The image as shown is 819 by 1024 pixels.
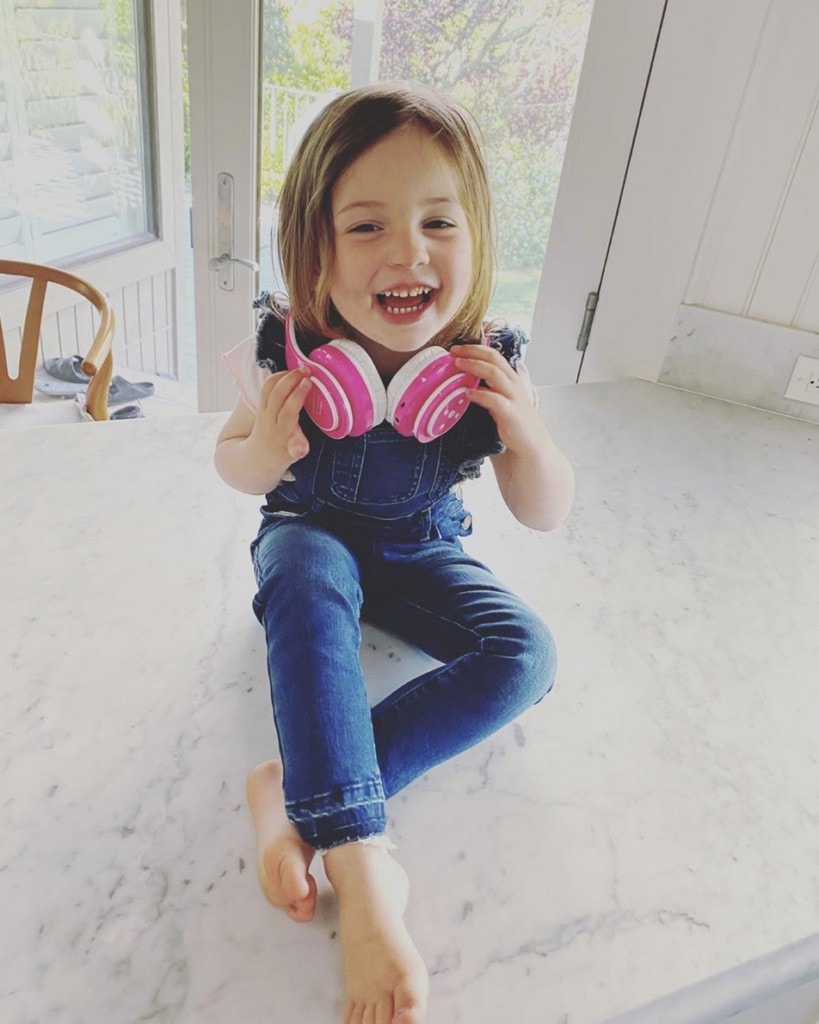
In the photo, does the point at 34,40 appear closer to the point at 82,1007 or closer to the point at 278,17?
the point at 278,17

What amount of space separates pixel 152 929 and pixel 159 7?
2.76 m

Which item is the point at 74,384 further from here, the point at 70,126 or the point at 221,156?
the point at 221,156

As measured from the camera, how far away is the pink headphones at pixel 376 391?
0.71 meters

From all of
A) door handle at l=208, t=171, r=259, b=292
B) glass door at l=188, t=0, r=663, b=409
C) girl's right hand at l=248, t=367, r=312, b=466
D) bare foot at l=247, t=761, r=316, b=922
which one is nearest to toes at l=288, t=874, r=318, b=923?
bare foot at l=247, t=761, r=316, b=922

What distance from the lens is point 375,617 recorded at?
2.73 ft

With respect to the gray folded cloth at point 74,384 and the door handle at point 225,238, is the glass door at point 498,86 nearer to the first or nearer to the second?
the door handle at point 225,238

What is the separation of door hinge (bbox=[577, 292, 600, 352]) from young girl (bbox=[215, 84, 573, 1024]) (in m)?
0.69

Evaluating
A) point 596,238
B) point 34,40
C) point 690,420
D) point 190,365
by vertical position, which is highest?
point 34,40

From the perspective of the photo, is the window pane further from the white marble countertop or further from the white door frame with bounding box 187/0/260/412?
the white marble countertop

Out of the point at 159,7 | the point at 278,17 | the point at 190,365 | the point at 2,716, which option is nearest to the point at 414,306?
the point at 2,716

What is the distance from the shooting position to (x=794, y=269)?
4.27ft

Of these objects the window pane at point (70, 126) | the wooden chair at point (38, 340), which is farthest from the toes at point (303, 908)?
the window pane at point (70, 126)

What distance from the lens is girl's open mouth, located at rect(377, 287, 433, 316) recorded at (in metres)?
0.71

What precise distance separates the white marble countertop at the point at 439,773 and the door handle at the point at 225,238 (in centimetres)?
93
